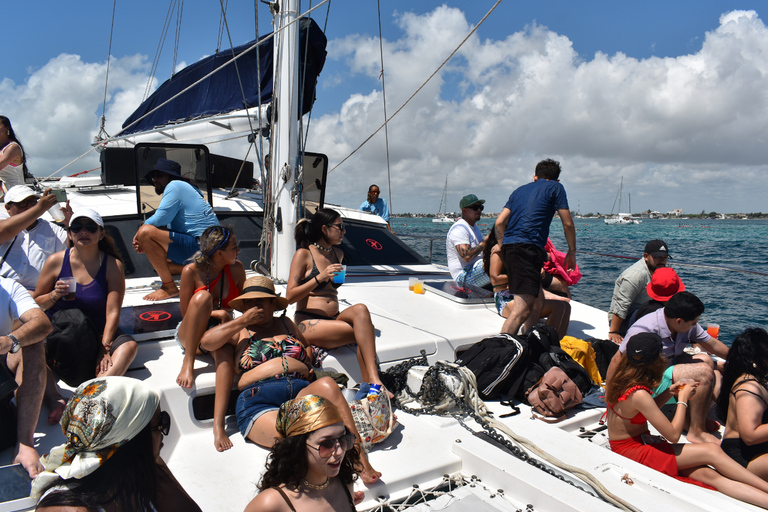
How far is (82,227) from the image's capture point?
115 inches

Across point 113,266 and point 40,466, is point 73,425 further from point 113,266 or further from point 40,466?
point 113,266

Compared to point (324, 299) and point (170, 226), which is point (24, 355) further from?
point (170, 226)

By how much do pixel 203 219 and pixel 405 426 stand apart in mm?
2631

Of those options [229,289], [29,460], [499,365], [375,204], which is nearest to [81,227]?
[229,289]

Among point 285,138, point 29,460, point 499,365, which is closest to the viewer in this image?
point 29,460

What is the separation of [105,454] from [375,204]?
24.8 ft

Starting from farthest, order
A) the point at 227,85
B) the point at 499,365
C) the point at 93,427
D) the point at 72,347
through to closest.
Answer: the point at 227,85, the point at 499,365, the point at 72,347, the point at 93,427

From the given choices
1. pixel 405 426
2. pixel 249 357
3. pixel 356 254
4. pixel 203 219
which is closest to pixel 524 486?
pixel 405 426

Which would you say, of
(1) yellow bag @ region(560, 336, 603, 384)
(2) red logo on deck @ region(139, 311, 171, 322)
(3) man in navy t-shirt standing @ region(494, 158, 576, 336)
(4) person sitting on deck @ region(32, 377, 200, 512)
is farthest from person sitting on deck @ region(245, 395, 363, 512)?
(1) yellow bag @ region(560, 336, 603, 384)

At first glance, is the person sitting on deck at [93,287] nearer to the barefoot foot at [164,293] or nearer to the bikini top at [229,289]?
the bikini top at [229,289]

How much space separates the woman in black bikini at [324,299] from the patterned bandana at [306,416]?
1.51 meters

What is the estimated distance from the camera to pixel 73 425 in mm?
1429

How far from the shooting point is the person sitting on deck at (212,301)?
2.80m

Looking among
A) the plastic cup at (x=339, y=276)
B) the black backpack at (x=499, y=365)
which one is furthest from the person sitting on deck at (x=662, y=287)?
the plastic cup at (x=339, y=276)
